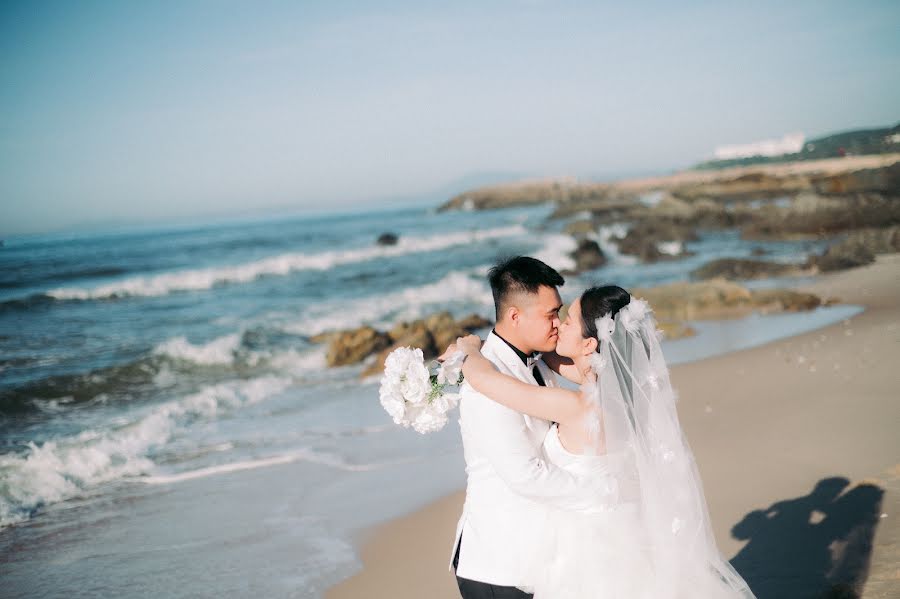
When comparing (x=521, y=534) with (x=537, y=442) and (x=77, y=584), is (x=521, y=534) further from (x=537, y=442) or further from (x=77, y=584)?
(x=77, y=584)

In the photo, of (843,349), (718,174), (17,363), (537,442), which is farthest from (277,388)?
(718,174)

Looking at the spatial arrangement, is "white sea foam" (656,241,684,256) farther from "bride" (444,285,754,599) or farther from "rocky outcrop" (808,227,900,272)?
"bride" (444,285,754,599)

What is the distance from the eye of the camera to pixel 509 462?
2830mm

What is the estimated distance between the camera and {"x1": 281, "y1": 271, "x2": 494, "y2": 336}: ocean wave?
1919 cm

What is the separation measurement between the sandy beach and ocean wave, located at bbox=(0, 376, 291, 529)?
401cm

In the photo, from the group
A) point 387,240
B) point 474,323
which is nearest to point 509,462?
point 474,323

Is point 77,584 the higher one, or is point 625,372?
point 625,372

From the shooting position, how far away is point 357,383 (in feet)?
39.7

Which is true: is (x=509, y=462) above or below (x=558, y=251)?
above

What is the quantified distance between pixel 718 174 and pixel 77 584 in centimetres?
4196

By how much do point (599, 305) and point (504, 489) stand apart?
95cm

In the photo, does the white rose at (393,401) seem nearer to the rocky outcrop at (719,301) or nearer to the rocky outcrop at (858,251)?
the rocky outcrop at (719,301)

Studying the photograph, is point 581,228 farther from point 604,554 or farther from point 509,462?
point 509,462

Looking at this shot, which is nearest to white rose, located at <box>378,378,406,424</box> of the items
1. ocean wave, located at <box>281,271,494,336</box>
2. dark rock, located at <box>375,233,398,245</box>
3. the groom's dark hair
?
the groom's dark hair
